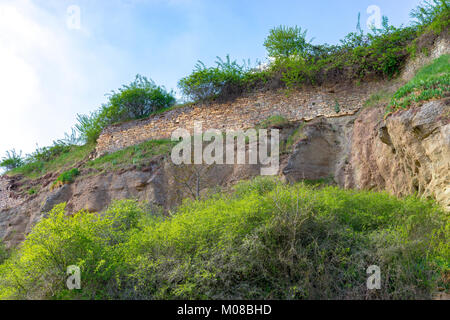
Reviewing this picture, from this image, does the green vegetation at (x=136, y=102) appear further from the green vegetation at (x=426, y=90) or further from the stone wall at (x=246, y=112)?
the green vegetation at (x=426, y=90)

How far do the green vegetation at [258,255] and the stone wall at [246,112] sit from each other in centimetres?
695

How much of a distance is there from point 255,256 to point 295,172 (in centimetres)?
593

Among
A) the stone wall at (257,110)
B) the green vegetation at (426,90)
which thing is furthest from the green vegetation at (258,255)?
the stone wall at (257,110)

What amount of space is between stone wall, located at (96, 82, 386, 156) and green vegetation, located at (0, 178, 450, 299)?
6.95 m

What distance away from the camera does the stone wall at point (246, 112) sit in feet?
49.7

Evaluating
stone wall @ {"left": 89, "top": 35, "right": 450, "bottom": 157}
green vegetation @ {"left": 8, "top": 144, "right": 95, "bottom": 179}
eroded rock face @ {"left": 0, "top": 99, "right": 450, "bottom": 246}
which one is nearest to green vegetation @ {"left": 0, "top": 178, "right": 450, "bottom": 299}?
eroded rock face @ {"left": 0, "top": 99, "right": 450, "bottom": 246}

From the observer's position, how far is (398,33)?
49.4 ft

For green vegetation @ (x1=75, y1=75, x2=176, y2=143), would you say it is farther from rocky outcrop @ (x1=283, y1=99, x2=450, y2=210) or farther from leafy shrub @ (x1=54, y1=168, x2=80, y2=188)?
rocky outcrop @ (x1=283, y1=99, x2=450, y2=210)

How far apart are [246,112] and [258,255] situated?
9912 mm

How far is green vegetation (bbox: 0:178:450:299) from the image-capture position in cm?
720

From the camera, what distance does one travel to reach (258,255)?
7.64 m

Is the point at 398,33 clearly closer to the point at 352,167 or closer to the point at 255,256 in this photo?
the point at 352,167

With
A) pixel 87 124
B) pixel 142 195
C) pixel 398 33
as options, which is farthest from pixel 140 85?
pixel 398 33

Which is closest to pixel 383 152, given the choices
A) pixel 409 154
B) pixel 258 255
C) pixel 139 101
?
pixel 409 154
